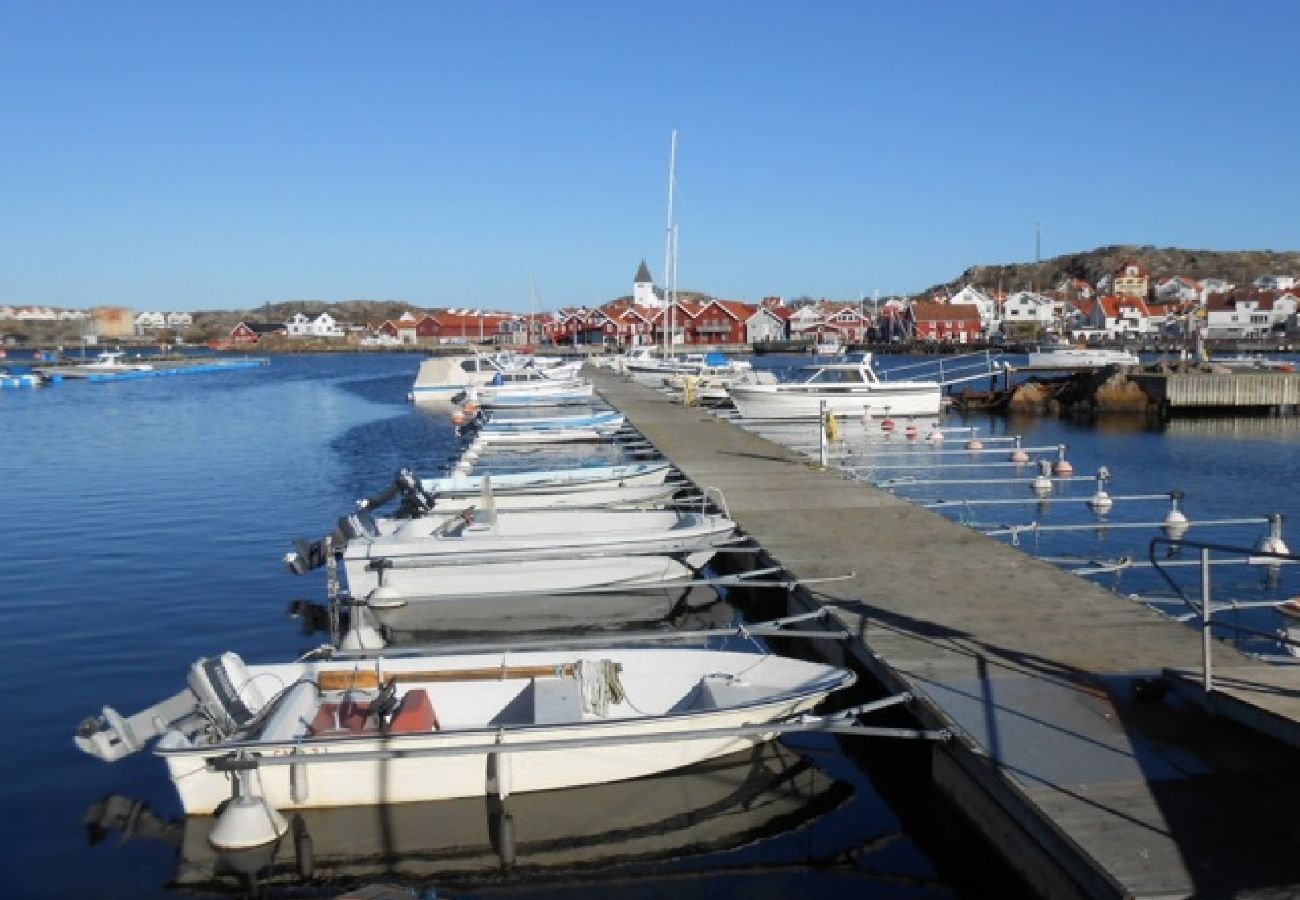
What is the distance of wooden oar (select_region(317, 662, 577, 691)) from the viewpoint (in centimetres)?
1002

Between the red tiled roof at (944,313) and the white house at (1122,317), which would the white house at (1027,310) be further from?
the red tiled roof at (944,313)

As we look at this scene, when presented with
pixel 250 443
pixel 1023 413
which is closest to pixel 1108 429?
pixel 1023 413

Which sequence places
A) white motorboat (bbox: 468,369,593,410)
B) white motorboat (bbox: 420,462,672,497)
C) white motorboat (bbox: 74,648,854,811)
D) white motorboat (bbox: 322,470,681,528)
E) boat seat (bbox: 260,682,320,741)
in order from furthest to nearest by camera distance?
1. white motorboat (bbox: 468,369,593,410)
2. white motorboat (bbox: 420,462,672,497)
3. white motorboat (bbox: 322,470,681,528)
4. boat seat (bbox: 260,682,320,741)
5. white motorboat (bbox: 74,648,854,811)

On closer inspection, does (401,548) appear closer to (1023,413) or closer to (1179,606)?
(1179,606)

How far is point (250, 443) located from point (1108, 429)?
3206 centimetres

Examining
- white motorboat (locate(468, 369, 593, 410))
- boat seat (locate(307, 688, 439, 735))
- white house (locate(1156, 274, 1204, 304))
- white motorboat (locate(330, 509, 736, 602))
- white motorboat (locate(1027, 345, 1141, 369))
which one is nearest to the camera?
boat seat (locate(307, 688, 439, 735))

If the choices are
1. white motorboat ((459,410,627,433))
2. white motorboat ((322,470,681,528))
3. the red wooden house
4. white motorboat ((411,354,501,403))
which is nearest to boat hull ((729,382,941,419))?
white motorboat ((459,410,627,433))

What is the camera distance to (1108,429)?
45031 mm

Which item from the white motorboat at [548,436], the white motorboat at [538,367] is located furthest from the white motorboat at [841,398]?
the white motorboat at [538,367]

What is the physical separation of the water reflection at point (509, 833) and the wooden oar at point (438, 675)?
48.3 inches

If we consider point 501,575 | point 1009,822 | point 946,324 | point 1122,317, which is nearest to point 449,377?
point 501,575

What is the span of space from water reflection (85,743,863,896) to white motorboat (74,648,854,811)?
0.17m

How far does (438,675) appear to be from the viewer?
10.2 meters

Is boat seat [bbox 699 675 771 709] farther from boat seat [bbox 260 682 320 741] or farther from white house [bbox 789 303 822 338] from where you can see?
white house [bbox 789 303 822 338]
